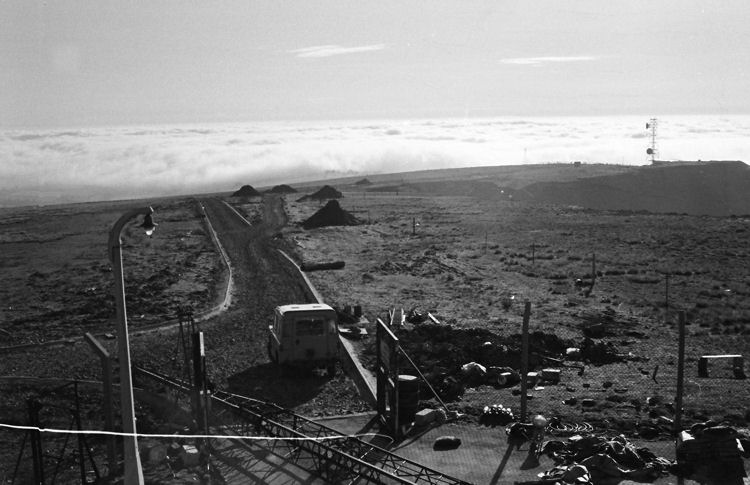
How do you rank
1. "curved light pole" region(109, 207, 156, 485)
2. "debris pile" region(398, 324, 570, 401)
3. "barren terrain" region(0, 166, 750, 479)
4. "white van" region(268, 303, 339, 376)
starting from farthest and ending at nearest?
"white van" region(268, 303, 339, 376), "debris pile" region(398, 324, 570, 401), "barren terrain" region(0, 166, 750, 479), "curved light pole" region(109, 207, 156, 485)

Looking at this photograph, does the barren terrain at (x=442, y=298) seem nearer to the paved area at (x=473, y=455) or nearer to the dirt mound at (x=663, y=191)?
the paved area at (x=473, y=455)

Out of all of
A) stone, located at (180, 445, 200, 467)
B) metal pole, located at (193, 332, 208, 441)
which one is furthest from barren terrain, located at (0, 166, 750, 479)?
stone, located at (180, 445, 200, 467)

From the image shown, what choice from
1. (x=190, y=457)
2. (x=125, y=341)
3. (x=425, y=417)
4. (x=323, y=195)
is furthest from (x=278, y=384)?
(x=323, y=195)

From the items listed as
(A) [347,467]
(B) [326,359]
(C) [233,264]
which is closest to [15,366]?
(B) [326,359]

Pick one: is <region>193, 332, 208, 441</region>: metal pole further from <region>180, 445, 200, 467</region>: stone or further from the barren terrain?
the barren terrain

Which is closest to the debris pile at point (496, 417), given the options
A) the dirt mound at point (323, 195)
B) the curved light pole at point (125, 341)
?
the curved light pole at point (125, 341)

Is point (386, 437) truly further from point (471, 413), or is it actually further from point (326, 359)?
point (326, 359)
